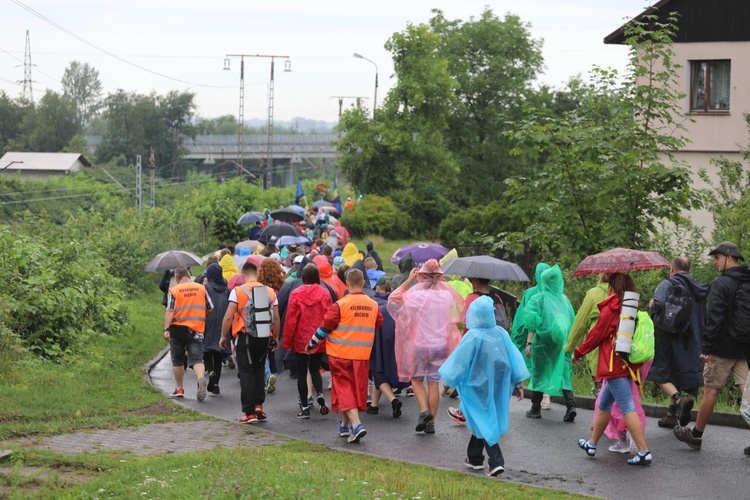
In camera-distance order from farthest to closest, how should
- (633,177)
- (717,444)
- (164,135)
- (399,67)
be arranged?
(164,135) → (399,67) → (633,177) → (717,444)

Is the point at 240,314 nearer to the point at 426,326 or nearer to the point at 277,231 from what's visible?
the point at 426,326

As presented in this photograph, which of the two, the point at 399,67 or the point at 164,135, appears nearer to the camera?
the point at 399,67

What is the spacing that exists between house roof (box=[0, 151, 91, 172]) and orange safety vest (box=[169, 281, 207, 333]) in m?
83.0

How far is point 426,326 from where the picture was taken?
452 inches

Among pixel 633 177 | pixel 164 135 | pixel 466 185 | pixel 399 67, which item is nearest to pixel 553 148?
pixel 633 177

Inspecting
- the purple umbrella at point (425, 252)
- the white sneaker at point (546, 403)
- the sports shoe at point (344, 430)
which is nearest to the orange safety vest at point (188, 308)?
the sports shoe at point (344, 430)

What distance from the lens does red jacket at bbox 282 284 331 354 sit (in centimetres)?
1237

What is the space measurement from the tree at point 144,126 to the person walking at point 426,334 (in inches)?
3847

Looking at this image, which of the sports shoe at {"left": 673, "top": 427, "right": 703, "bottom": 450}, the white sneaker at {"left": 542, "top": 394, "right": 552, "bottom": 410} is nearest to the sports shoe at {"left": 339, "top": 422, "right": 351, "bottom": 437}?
the white sneaker at {"left": 542, "top": 394, "right": 552, "bottom": 410}

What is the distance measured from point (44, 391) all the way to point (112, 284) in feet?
25.8

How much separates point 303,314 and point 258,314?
661 mm

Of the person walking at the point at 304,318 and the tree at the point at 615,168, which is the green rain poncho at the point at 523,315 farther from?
the tree at the point at 615,168

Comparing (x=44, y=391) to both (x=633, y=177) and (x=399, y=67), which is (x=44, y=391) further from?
(x=399, y=67)

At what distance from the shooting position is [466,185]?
63094 millimetres
